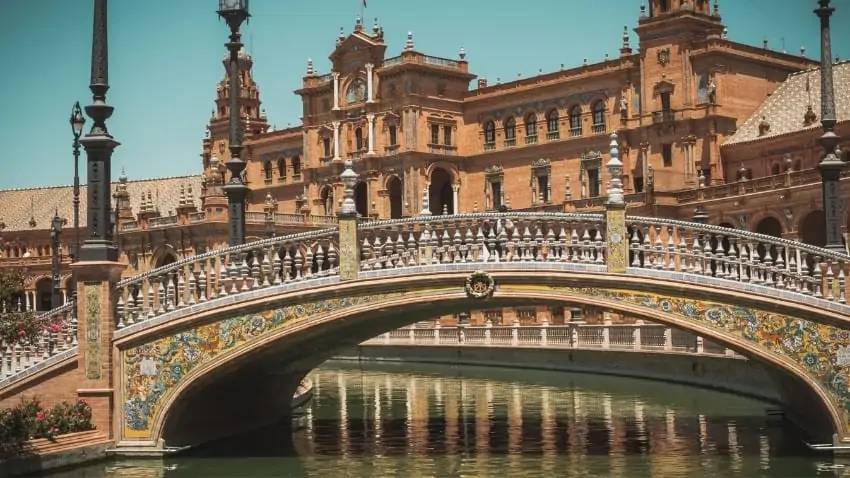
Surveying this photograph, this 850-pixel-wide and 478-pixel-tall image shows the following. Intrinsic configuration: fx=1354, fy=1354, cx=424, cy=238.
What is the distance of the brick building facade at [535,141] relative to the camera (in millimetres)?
64312

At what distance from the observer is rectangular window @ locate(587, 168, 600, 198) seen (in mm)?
75312

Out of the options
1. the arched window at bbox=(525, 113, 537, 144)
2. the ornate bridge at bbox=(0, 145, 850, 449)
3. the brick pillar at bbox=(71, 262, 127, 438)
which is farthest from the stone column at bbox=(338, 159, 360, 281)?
the arched window at bbox=(525, 113, 537, 144)

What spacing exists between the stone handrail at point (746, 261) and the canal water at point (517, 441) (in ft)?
8.41

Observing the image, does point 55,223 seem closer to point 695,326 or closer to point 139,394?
point 139,394

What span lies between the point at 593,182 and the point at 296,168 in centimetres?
2614

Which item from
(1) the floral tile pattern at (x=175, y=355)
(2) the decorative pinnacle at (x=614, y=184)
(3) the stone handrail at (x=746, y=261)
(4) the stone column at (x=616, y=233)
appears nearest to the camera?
(3) the stone handrail at (x=746, y=261)

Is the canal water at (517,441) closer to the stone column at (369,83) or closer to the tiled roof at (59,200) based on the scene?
the stone column at (369,83)

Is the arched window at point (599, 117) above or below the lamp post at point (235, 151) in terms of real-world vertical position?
above

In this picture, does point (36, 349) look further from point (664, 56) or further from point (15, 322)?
point (664, 56)

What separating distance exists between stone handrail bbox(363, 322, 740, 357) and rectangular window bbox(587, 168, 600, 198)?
21.1 meters

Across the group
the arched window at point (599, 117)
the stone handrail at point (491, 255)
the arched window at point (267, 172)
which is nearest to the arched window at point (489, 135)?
the arched window at point (599, 117)

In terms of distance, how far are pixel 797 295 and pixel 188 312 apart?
8.76 meters

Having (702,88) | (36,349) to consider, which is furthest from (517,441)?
(702,88)

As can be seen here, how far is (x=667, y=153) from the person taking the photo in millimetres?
69062
